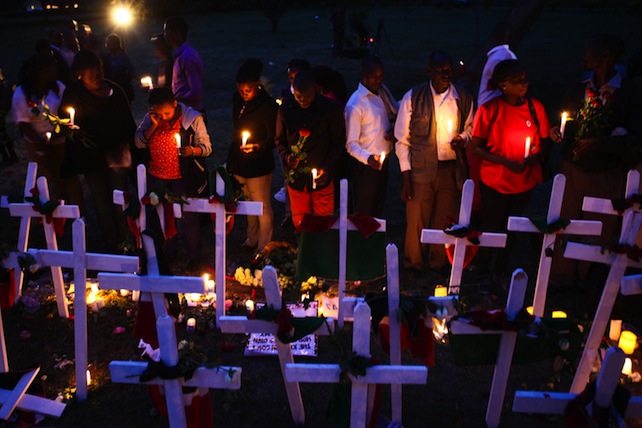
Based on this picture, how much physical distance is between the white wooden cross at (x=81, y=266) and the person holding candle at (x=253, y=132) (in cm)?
193

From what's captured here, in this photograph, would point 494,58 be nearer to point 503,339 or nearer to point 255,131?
point 255,131

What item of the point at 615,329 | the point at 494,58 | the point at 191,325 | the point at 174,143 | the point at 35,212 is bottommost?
the point at 191,325

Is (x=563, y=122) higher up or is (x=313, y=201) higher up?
(x=563, y=122)

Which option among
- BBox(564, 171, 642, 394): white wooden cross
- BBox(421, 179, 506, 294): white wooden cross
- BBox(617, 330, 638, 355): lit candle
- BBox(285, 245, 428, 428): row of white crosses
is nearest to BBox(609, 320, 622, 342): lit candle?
BBox(617, 330, 638, 355): lit candle

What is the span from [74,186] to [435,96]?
4210 millimetres

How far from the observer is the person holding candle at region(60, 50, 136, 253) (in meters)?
5.74

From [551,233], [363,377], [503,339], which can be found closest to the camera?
[363,377]

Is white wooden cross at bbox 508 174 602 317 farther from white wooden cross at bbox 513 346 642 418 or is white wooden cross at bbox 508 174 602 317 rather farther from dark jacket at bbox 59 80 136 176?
dark jacket at bbox 59 80 136 176

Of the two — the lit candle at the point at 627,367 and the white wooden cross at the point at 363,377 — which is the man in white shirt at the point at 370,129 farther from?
the white wooden cross at the point at 363,377

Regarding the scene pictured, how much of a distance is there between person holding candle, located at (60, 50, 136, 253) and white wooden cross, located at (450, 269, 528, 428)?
14.0ft

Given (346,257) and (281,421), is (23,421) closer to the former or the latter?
(281,421)

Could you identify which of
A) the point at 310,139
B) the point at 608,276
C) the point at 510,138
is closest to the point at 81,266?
the point at 310,139

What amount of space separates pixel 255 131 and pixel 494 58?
2.88m

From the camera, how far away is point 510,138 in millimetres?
5102
